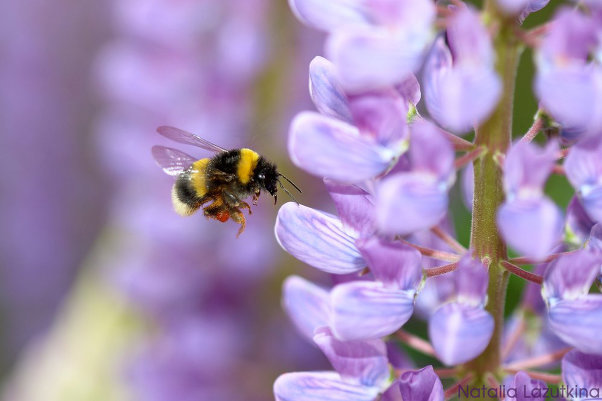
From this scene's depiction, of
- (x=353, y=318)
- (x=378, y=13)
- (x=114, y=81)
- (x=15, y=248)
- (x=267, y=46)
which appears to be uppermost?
(x=378, y=13)

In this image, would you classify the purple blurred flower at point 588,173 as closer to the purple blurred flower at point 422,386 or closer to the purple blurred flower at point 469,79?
the purple blurred flower at point 469,79

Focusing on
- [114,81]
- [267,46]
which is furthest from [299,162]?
[114,81]

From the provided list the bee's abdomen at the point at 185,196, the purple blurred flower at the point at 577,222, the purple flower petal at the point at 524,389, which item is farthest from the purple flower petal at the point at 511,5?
the bee's abdomen at the point at 185,196

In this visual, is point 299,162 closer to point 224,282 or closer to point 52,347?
point 224,282

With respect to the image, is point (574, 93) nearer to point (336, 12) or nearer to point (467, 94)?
point (467, 94)

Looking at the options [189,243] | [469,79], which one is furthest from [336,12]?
[189,243]

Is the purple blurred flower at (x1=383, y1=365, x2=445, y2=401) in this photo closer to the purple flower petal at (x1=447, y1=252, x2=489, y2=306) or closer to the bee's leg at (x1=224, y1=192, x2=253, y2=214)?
the purple flower petal at (x1=447, y1=252, x2=489, y2=306)
